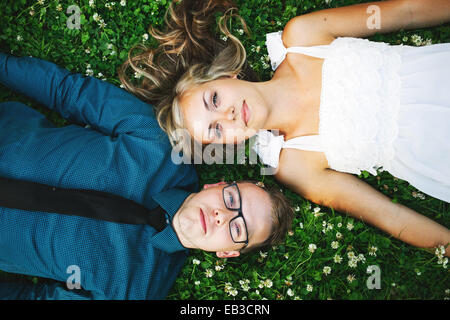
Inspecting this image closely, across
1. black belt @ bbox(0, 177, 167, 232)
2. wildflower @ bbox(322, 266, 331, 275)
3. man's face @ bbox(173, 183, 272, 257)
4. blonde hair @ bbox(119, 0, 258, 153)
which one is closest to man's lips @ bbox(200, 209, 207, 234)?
man's face @ bbox(173, 183, 272, 257)

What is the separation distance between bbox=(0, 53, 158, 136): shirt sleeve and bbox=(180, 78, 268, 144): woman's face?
0.49m

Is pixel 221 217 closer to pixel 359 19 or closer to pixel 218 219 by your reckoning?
pixel 218 219

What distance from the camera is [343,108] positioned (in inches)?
125

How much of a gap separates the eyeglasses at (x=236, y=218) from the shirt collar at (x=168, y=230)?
405 mm

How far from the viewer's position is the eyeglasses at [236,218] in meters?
2.86

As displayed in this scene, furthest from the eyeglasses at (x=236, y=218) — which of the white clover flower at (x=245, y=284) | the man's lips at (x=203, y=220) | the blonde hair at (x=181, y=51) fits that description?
the blonde hair at (x=181, y=51)

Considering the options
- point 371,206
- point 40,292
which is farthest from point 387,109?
point 40,292

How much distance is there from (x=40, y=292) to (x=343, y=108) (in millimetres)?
3117

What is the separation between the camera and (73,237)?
281 centimetres

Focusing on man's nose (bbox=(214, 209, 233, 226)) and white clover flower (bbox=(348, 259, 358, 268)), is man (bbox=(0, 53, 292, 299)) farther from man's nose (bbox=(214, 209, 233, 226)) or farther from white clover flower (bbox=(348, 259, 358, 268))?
white clover flower (bbox=(348, 259, 358, 268))

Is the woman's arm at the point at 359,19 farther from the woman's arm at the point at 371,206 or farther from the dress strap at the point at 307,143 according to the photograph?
the woman's arm at the point at 371,206

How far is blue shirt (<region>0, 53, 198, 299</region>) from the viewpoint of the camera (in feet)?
9.25

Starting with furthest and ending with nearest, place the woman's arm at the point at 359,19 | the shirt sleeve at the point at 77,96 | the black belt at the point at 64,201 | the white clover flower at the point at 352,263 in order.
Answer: the white clover flower at the point at 352,263 → the woman's arm at the point at 359,19 → the shirt sleeve at the point at 77,96 → the black belt at the point at 64,201

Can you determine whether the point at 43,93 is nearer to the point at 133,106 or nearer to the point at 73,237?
the point at 133,106
